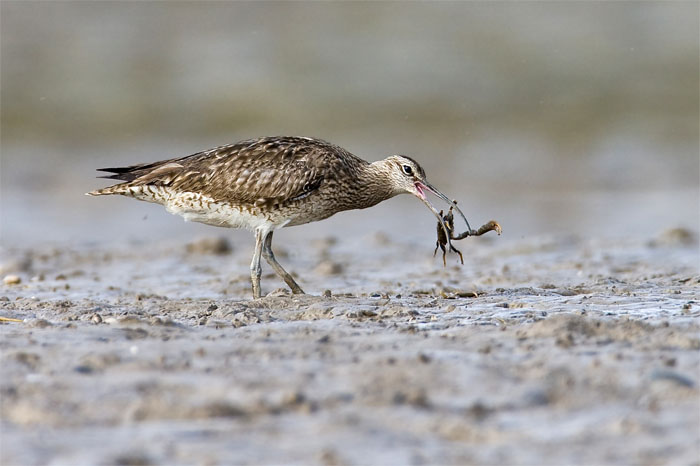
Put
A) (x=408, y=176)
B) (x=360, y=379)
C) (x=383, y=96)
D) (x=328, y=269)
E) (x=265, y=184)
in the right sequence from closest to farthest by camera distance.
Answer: (x=360, y=379) → (x=265, y=184) → (x=408, y=176) → (x=328, y=269) → (x=383, y=96)

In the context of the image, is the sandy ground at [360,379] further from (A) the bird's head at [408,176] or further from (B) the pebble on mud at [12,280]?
(B) the pebble on mud at [12,280]

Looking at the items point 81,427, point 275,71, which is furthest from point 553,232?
point 275,71

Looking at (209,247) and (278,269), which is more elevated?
(209,247)

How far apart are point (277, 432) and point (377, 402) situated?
0.52 metres

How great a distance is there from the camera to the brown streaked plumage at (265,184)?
9023 millimetres

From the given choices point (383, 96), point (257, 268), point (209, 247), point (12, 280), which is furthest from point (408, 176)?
point (383, 96)

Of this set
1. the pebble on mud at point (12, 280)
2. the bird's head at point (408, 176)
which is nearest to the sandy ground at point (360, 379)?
the bird's head at point (408, 176)

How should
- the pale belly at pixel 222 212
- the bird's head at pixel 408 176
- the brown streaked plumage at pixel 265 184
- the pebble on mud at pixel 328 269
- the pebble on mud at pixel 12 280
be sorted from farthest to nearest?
the pebble on mud at pixel 328 269 < the pebble on mud at pixel 12 280 < the bird's head at pixel 408 176 < the pale belly at pixel 222 212 < the brown streaked plumage at pixel 265 184

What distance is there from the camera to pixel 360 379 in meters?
4.84

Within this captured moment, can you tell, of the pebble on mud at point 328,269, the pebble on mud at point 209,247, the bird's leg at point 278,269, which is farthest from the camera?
the pebble on mud at point 209,247

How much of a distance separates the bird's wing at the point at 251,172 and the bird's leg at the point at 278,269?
1.84ft

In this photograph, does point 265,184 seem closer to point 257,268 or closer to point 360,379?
point 257,268

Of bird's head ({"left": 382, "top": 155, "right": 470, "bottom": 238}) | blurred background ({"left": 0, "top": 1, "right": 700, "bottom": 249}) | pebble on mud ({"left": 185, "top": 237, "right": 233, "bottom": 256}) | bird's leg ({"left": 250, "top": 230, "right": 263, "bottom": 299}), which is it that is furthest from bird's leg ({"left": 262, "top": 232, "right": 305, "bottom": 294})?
blurred background ({"left": 0, "top": 1, "right": 700, "bottom": 249})

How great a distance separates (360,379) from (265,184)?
14.3 ft
